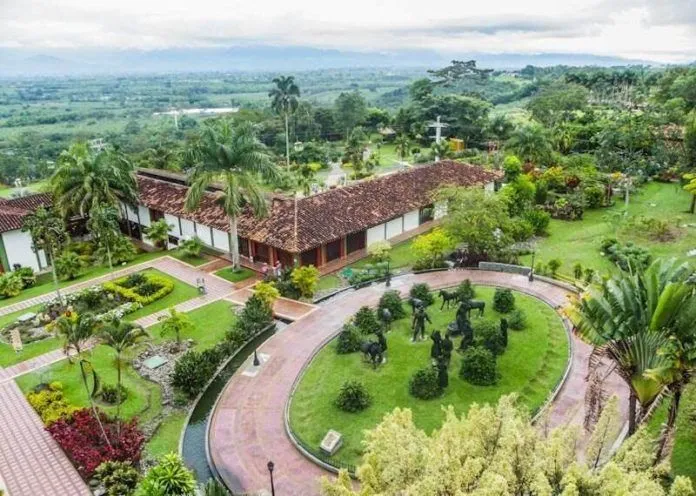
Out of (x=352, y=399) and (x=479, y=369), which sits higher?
(x=479, y=369)

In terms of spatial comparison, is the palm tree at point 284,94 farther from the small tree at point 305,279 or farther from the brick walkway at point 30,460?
the brick walkway at point 30,460

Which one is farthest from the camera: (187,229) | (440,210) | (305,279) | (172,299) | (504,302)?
(440,210)

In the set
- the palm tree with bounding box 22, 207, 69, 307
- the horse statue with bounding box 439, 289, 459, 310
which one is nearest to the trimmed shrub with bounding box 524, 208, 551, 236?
the horse statue with bounding box 439, 289, 459, 310

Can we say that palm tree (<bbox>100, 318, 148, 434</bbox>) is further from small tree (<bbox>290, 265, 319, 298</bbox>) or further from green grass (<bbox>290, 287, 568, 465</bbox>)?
small tree (<bbox>290, 265, 319, 298</bbox>)

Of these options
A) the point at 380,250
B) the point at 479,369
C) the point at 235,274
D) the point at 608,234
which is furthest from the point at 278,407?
the point at 608,234

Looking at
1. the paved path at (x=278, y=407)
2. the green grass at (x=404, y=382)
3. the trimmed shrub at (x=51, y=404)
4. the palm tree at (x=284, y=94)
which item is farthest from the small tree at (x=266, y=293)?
the palm tree at (x=284, y=94)

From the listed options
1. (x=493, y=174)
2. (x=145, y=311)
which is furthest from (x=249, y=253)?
(x=493, y=174)

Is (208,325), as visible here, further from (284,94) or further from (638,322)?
(284,94)
